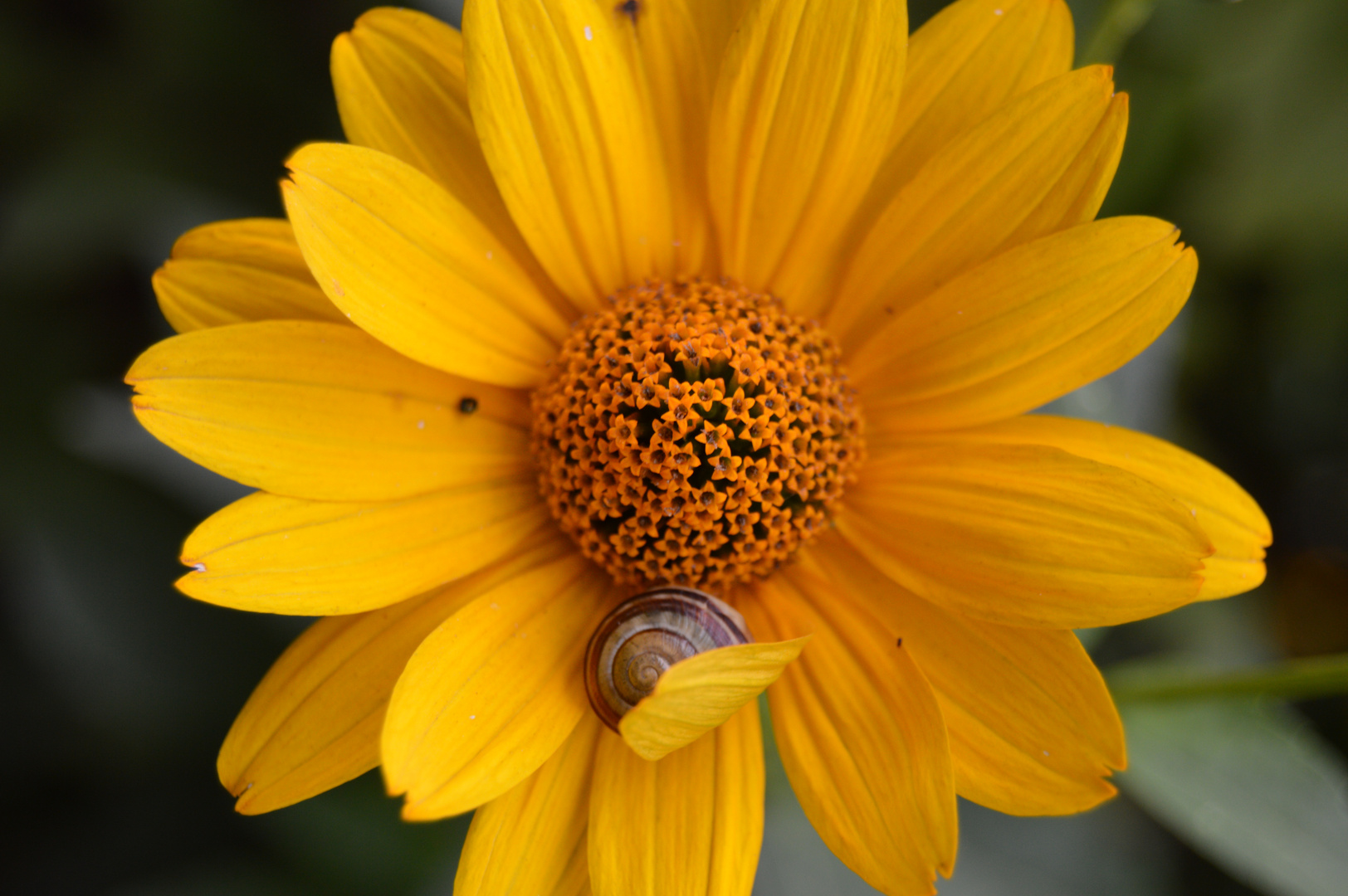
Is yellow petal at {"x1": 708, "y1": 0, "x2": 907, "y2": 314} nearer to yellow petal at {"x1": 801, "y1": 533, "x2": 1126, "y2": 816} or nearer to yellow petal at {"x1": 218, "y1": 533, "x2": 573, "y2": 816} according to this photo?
yellow petal at {"x1": 801, "y1": 533, "x2": 1126, "y2": 816}

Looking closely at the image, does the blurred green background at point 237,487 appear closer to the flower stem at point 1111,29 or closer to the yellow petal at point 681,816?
the flower stem at point 1111,29

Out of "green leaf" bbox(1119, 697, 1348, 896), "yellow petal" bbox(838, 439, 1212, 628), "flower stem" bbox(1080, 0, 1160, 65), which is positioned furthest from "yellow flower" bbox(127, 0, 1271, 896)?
"green leaf" bbox(1119, 697, 1348, 896)

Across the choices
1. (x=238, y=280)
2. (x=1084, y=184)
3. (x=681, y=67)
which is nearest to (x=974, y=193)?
(x=1084, y=184)

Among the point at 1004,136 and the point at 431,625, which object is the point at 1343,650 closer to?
the point at 1004,136

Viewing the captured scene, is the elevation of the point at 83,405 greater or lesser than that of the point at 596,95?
lesser

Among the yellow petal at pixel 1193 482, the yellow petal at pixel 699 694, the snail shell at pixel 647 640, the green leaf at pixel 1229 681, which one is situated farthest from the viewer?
the green leaf at pixel 1229 681

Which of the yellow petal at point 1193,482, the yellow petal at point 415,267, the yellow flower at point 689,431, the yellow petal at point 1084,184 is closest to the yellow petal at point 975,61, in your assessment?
the yellow flower at point 689,431

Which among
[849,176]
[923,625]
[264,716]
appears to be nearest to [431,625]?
[264,716]
